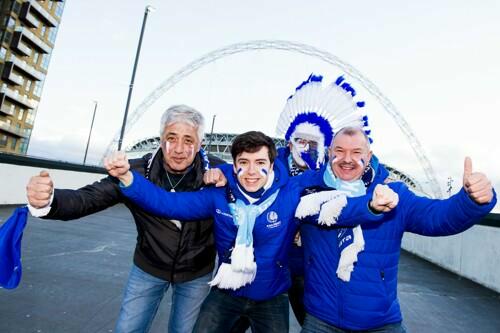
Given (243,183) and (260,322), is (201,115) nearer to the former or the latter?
(243,183)

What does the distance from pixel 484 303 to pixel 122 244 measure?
7.43 metres

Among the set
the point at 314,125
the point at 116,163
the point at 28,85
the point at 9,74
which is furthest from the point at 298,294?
the point at 28,85

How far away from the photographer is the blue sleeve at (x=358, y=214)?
195 centimetres

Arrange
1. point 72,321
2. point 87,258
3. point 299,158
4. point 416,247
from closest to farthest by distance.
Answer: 1. point 299,158
2. point 72,321
3. point 87,258
4. point 416,247

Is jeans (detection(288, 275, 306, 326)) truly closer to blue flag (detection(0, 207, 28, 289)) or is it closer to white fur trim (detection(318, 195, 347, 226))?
white fur trim (detection(318, 195, 347, 226))

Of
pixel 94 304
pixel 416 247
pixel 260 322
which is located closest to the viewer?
pixel 260 322

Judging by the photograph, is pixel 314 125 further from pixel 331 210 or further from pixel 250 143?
pixel 331 210

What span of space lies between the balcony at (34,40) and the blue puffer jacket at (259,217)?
196 feet

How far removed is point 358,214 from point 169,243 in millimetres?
1408

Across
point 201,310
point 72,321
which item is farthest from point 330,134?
point 72,321

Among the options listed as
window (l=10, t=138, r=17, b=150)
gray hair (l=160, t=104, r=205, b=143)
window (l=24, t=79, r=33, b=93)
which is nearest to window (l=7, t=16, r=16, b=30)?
window (l=24, t=79, r=33, b=93)

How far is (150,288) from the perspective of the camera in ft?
8.02

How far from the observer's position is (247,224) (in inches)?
86.5

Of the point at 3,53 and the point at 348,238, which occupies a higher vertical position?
the point at 3,53
